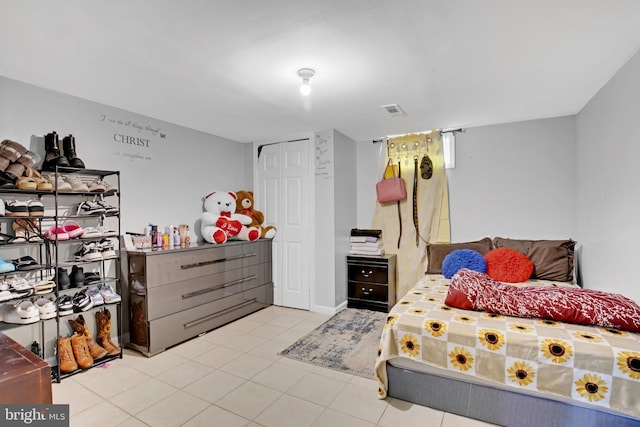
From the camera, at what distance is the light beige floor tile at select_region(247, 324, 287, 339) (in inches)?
136

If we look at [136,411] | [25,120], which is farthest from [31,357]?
[25,120]

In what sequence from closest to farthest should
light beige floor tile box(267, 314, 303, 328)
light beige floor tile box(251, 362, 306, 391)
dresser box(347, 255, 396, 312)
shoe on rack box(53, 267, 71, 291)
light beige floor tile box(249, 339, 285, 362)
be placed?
1. light beige floor tile box(251, 362, 306, 391)
2. shoe on rack box(53, 267, 71, 291)
3. light beige floor tile box(249, 339, 285, 362)
4. light beige floor tile box(267, 314, 303, 328)
5. dresser box(347, 255, 396, 312)

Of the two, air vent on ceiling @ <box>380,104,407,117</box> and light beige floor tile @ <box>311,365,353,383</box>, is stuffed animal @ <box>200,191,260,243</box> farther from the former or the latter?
air vent on ceiling @ <box>380,104,407,117</box>

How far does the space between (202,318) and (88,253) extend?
4.21 ft

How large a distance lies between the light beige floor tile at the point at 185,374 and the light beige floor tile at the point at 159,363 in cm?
7

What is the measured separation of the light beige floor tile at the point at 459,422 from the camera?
200 centimetres

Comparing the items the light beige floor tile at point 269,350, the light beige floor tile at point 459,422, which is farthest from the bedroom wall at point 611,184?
the light beige floor tile at point 269,350

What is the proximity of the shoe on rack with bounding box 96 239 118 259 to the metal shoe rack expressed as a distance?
0.04 m

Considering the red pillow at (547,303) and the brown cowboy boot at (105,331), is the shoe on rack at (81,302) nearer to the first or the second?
the brown cowboy boot at (105,331)

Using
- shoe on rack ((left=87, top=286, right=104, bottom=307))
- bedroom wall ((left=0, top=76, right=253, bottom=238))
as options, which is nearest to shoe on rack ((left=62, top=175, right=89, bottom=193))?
bedroom wall ((left=0, top=76, right=253, bottom=238))

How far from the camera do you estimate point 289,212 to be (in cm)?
448

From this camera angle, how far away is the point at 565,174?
143 inches

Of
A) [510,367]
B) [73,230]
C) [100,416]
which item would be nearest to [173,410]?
[100,416]

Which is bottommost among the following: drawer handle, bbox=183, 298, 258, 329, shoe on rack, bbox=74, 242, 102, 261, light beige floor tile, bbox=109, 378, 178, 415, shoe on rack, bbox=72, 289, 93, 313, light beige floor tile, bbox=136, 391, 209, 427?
light beige floor tile, bbox=136, 391, 209, 427
